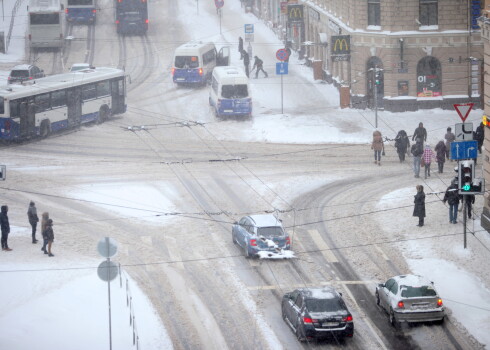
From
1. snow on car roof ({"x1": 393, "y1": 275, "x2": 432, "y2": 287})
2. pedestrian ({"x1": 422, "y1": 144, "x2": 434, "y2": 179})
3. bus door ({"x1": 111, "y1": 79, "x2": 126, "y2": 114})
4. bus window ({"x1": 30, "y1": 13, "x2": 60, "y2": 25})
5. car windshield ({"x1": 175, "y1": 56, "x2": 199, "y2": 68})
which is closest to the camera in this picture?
snow on car roof ({"x1": 393, "y1": 275, "x2": 432, "y2": 287})

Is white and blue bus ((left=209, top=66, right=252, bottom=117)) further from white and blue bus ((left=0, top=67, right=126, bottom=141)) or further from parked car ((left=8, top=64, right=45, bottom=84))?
A: parked car ((left=8, top=64, right=45, bottom=84))

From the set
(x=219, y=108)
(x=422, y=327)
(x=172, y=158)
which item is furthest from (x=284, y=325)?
(x=219, y=108)

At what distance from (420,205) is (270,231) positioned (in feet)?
17.7

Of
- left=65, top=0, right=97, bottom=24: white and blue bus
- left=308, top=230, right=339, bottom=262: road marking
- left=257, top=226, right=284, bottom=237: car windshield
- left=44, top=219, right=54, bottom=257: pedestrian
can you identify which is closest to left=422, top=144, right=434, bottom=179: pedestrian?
left=308, top=230, right=339, bottom=262: road marking

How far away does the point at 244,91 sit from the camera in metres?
52.0

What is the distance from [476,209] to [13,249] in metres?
15.6

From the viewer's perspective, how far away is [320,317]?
25.1 m

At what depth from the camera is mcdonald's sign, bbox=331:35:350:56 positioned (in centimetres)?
5384

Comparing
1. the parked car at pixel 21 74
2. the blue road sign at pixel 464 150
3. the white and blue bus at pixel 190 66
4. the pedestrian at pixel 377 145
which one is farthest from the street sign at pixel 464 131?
the parked car at pixel 21 74

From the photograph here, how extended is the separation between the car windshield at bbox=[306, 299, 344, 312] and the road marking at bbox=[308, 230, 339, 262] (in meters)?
6.35

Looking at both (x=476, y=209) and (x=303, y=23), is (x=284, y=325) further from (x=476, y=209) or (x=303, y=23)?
(x=303, y=23)

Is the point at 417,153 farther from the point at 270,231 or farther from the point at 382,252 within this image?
the point at 270,231

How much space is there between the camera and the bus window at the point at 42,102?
47.1m

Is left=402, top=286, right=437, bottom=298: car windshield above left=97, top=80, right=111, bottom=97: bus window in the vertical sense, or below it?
below
